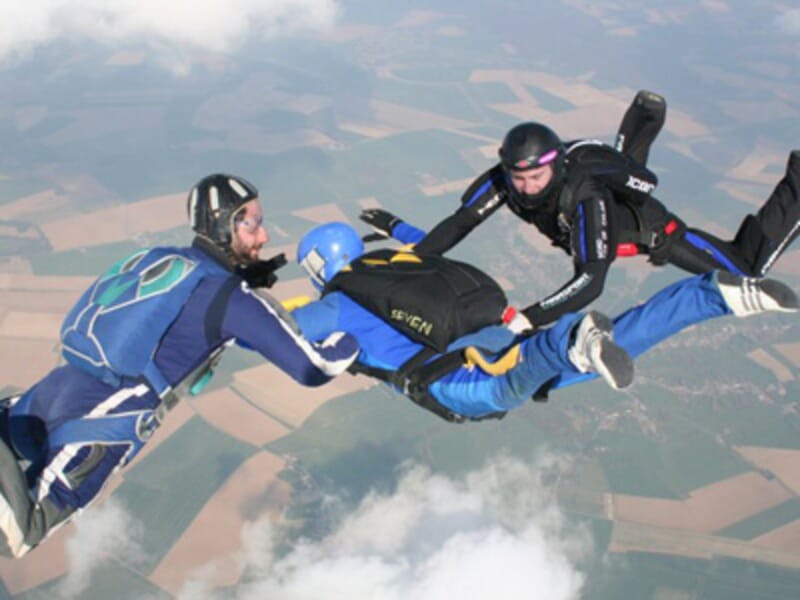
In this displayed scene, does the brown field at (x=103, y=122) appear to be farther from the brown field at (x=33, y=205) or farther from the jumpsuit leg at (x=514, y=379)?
the jumpsuit leg at (x=514, y=379)

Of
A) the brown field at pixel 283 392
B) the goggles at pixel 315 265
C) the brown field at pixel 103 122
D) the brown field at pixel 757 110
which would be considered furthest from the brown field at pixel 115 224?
the brown field at pixel 757 110

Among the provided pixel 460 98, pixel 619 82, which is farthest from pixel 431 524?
pixel 619 82

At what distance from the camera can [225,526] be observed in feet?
→ 117

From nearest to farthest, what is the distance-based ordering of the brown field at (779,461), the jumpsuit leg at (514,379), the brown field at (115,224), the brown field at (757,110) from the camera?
the jumpsuit leg at (514,379) → the brown field at (779,461) → the brown field at (115,224) → the brown field at (757,110)

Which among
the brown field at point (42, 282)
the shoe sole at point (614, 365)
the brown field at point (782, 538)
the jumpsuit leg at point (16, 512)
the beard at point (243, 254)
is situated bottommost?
the brown field at point (42, 282)

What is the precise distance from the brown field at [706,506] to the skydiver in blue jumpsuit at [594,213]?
3459 cm

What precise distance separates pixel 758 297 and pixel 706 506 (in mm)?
38343

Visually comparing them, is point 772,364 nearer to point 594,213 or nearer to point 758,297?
point 594,213

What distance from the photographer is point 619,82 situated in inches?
4656

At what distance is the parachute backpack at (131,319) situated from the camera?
3.88m

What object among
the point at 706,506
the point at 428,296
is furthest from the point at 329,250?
the point at 706,506

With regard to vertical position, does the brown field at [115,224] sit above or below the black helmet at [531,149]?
below

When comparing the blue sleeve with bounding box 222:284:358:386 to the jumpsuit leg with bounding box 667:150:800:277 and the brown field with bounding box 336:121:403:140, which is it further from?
the brown field with bounding box 336:121:403:140

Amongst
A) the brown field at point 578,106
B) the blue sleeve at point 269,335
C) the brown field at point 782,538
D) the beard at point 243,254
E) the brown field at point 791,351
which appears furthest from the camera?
the brown field at point 578,106
